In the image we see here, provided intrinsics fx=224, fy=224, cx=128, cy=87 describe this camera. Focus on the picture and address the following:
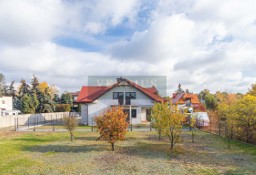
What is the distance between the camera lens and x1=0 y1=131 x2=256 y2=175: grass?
9.91 m

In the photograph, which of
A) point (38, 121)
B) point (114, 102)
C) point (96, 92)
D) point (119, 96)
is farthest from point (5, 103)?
point (119, 96)

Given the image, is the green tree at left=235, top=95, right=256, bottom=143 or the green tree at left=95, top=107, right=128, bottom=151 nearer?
the green tree at left=95, top=107, right=128, bottom=151

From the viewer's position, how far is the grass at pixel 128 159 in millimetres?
9914

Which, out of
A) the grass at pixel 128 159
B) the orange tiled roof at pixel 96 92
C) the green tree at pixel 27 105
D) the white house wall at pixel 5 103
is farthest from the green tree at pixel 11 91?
the grass at pixel 128 159

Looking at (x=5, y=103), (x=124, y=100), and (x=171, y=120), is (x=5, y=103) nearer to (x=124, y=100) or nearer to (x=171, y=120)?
(x=124, y=100)

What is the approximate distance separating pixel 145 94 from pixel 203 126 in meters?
9.66

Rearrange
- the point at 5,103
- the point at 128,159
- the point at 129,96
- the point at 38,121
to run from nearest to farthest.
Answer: the point at 128,159, the point at 129,96, the point at 38,121, the point at 5,103

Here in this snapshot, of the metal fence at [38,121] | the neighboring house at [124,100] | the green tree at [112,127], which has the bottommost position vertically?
the metal fence at [38,121]

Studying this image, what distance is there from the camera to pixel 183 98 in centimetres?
5575

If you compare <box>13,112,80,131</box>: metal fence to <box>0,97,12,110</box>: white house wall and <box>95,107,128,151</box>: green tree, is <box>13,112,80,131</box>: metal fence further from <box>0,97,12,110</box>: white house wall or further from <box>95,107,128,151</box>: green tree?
<box>95,107,128,151</box>: green tree

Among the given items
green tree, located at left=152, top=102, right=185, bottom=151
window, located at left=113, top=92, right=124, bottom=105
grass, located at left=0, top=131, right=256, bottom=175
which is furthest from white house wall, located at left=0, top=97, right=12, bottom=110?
green tree, located at left=152, top=102, right=185, bottom=151

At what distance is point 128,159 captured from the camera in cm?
1185

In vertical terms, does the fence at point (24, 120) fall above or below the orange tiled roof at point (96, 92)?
below

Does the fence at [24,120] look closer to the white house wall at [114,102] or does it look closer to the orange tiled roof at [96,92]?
the white house wall at [114,102]
